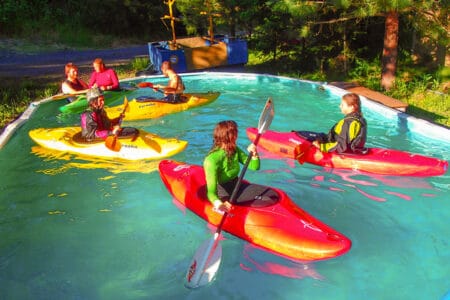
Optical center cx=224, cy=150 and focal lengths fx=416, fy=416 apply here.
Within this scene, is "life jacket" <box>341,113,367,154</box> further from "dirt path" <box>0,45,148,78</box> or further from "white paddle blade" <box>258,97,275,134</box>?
"dirt path" <box>0,45,148,78</box>

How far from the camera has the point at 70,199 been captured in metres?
5.31

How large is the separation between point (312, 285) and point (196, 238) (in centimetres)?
131

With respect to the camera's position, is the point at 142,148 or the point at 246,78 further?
the point at 246,78

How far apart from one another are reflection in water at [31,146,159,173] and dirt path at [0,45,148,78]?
6.20 meters

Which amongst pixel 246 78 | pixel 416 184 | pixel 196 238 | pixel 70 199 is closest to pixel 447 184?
pixel 416 184

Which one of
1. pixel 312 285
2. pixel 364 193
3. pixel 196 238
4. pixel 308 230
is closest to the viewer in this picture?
pixel 312 285

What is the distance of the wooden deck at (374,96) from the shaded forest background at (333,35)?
24.9 inches

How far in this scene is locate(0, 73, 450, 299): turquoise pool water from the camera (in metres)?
3.68

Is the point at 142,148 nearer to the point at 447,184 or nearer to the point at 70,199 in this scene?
the point at 70,199

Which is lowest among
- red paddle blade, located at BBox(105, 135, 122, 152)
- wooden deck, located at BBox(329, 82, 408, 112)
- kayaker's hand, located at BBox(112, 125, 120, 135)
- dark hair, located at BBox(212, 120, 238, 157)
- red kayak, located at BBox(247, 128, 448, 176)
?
red kayak, located at BBox(247, 128, 448, 176)

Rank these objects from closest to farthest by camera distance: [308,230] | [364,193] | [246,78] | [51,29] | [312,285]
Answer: [312,285]
[308,230]
[364,193]
[246,78]
[51,29]

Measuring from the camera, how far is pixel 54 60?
14.6 metres

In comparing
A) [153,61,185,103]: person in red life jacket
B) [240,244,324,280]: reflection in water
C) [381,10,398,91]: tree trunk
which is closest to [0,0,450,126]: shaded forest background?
[381,10,398,91]: tree trunk

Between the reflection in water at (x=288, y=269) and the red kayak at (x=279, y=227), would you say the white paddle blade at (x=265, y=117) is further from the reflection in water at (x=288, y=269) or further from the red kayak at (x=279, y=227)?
the reflection in water at (x=288, y=269)
